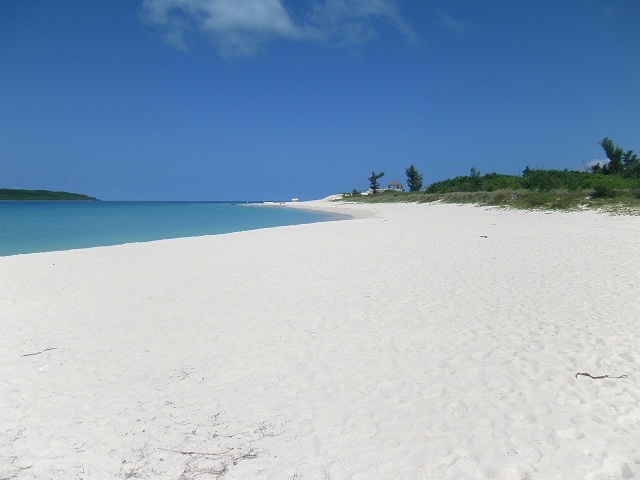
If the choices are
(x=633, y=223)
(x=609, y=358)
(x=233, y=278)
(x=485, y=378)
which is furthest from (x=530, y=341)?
(x=633, y=223)

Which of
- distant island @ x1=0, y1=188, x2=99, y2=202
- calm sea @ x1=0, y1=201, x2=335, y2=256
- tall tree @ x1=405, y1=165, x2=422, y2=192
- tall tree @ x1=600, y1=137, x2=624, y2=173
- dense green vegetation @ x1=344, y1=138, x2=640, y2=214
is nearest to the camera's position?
calm sea @ x1=0, y1=201, x2=335, y2=256

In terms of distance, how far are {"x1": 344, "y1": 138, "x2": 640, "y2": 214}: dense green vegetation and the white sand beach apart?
65.9ft

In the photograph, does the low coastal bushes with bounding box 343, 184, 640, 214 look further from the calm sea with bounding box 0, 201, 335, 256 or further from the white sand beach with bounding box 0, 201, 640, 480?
the white sand beach with bounding box 0, 201, 640, 480

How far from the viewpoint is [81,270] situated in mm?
9648

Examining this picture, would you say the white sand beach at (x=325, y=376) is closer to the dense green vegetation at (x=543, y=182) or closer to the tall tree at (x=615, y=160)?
the dense green vegetation at (x=543, y=182)

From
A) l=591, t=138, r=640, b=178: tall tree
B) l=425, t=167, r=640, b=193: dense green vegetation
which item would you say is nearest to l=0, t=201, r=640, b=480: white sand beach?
l=425, t=167, r=640, b=193: dense green vegetation

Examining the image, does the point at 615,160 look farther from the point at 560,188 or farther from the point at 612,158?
the point at 560,188

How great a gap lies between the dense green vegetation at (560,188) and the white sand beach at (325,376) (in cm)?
2008

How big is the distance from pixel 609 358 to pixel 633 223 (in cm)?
1654

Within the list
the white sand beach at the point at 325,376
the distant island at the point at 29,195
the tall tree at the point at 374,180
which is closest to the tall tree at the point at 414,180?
the tall tree at the point at 374,180

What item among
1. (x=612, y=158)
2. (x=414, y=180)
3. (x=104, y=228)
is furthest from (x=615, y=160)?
(x=104, y=228)

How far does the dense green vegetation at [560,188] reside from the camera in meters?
25.1

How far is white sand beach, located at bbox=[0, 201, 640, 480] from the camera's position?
281 centimetres

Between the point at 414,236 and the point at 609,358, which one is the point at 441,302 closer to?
the point at 609,358
